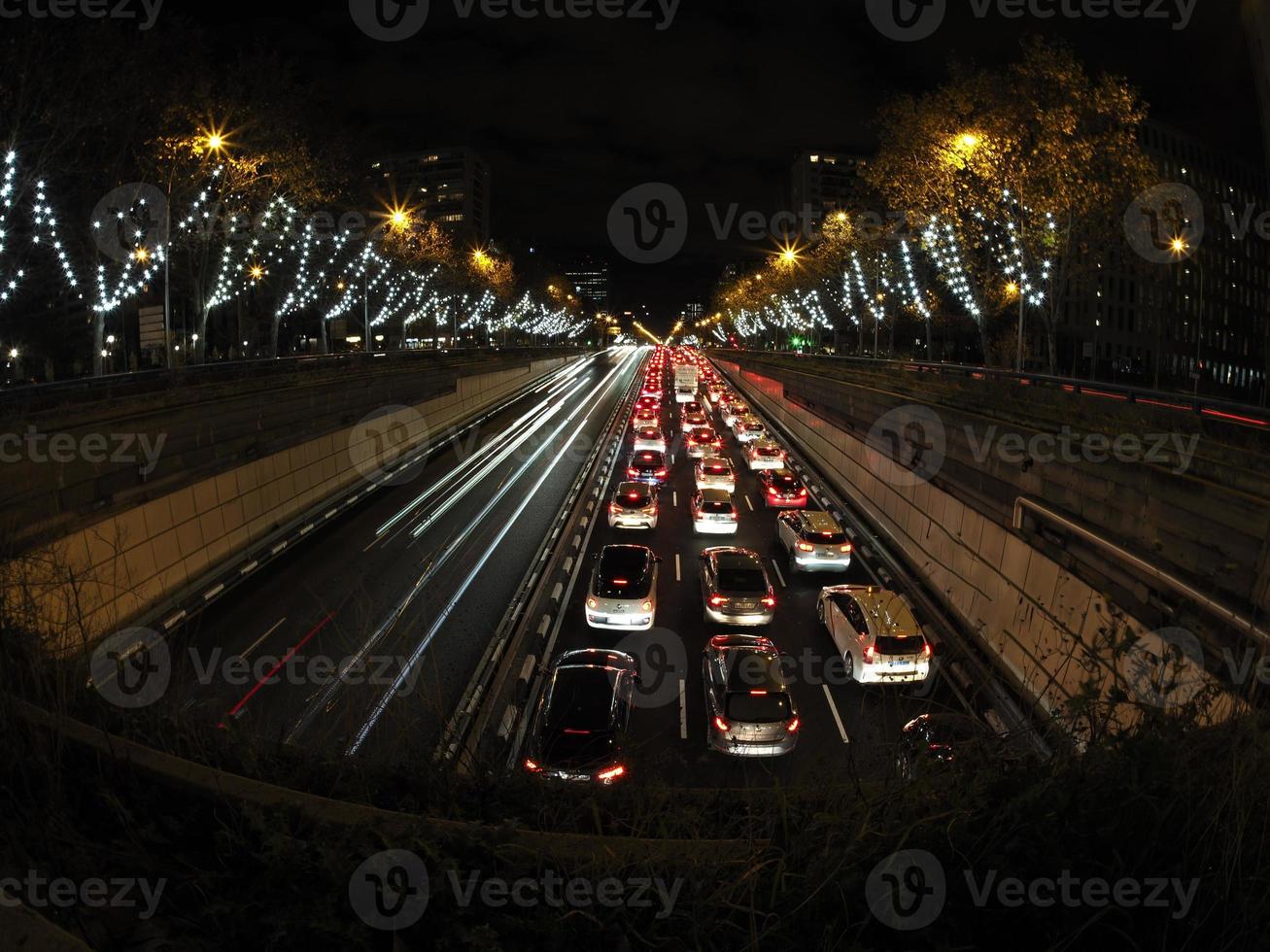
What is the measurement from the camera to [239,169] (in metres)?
33.0

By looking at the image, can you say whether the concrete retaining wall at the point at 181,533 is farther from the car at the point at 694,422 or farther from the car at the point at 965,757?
the car at the point at 694,422

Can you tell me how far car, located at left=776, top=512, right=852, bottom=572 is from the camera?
20.1m

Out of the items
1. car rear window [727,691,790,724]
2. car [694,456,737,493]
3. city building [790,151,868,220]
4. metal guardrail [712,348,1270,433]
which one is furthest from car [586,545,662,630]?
city building [790,151,868,220]

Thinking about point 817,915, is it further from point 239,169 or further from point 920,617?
point 239,169

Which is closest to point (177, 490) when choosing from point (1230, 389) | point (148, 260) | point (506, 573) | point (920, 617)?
point (506, 573)

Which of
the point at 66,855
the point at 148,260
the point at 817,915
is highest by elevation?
the point at 148,260

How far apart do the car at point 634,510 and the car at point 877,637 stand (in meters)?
8.84

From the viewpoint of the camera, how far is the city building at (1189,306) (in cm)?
6900

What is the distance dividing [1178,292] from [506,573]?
247 ft

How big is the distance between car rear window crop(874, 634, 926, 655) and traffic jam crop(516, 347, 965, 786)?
0.03 m

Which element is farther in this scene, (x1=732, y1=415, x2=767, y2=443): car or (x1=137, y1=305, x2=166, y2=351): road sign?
(x1=732, y1=415, x2=767, y2=443): car

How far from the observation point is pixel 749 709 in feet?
39.2

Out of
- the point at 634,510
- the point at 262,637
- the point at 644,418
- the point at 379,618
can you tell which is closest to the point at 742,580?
the point at 634,510

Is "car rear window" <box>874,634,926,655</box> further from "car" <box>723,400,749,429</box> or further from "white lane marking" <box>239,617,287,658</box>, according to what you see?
"car" <box>723,400,749,429</box>
